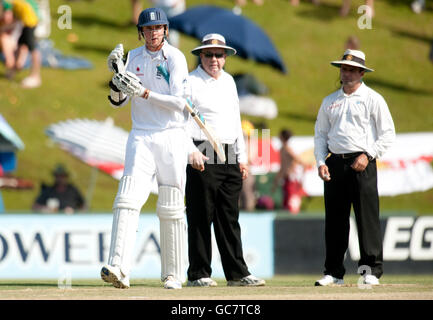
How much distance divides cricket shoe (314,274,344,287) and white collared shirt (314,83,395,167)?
3.46 feet

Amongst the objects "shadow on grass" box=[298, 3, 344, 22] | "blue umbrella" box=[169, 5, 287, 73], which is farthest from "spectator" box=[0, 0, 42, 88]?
"shadow on grass" box=[298, 3, 344, 22]

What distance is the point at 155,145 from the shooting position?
8531 mm

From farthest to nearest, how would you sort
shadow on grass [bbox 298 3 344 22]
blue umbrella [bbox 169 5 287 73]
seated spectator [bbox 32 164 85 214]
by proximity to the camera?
shadow on grass [bbox 298 3 344 22]
blue umbrella [bbox 169 5 287 73]
seated spectator [bbox 32 164 85 214]

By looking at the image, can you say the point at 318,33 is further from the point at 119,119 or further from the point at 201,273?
the point at 201,273

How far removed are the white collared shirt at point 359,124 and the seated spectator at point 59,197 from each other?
7.42 m

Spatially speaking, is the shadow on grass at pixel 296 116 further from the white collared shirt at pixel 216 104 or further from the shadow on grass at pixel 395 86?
the white collared shirt at pixel 216 104

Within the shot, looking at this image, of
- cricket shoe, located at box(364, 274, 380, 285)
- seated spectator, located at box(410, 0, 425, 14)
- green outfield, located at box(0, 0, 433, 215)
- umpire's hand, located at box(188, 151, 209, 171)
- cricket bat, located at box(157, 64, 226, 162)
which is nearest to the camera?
cricket bat, located at box(157, 64, 226, 162)

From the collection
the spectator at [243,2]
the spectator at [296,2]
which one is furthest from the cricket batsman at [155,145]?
the spectator at [296,2]

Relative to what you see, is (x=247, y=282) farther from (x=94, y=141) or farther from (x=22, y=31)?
(x=22, y=31)

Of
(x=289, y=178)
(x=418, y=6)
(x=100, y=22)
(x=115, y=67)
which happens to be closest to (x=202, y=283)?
(x=115, y=67)

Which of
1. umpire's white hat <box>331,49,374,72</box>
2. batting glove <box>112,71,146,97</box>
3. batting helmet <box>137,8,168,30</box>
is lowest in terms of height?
batting glove <box>112,71,146,97</box>

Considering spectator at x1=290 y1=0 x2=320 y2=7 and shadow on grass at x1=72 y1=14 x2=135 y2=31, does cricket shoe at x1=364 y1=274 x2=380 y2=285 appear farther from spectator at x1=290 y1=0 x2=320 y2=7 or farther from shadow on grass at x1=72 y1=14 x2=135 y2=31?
spectator at x1=290 y1=0 x2=320 y2=7

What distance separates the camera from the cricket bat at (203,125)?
856cm

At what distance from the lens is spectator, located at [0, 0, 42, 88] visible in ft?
70.2
